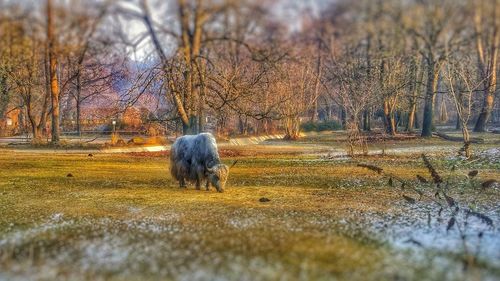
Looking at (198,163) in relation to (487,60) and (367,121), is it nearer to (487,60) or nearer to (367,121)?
(487,60)

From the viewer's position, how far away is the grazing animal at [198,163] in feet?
38.4

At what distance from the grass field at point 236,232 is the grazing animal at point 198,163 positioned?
0.32 meters

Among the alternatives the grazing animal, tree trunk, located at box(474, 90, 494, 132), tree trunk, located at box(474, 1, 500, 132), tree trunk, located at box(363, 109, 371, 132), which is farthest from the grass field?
tree trunk, located at box(363, 109, 371, 132)

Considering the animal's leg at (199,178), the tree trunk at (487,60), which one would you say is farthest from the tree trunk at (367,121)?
the animal's leg at (199,178)

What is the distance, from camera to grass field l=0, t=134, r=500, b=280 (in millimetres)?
5543

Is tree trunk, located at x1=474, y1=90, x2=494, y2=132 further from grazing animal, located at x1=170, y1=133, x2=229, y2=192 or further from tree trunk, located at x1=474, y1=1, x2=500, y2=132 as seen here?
grazing animal, located at x1=170, y1=133, x2=229, y2=192

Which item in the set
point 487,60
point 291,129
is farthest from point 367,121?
point 487,60

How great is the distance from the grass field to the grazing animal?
320 mm

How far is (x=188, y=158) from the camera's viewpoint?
12.5m

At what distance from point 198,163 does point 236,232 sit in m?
4.99

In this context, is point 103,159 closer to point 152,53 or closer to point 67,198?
point 152,53

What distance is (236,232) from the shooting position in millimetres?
7359

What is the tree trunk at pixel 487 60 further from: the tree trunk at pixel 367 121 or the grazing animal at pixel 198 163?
the grazing animal at pixel 198 163

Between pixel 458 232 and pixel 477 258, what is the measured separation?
1.39 metres
